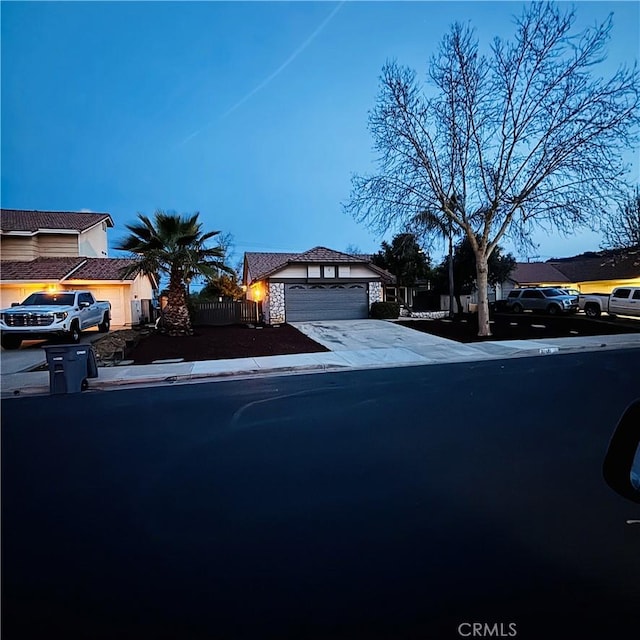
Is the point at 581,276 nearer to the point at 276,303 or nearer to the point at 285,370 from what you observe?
the point at 276,303

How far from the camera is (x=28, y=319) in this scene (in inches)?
499

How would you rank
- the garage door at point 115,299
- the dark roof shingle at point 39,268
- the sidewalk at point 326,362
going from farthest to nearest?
the garage door at point 115,299 → the dark roof shingle at point 39,268 → the sidewalk at point 326,362

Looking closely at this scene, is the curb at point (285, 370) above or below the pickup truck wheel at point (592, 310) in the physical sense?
below

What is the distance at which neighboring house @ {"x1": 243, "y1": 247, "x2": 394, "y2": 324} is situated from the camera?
21.0 metres

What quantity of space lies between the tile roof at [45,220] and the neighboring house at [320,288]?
1241 cm

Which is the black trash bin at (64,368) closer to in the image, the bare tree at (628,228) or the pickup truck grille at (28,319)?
the pickup truck grille at (28,319)

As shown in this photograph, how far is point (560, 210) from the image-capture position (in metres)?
14.4

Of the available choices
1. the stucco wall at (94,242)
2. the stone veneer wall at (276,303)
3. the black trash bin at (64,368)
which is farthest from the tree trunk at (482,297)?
the stucco wall at (94,242)

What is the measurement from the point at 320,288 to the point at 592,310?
16.0m

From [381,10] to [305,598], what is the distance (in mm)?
17028

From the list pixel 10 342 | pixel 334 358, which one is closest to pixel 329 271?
pixel 334 358

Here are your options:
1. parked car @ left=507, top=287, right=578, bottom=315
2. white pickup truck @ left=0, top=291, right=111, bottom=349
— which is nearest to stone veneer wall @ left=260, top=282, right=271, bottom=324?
white pickup truck @ left=0, top=291, right=111, bottom=349

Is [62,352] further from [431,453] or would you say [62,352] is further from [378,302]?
[378,302]

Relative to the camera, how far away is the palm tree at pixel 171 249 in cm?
1449
